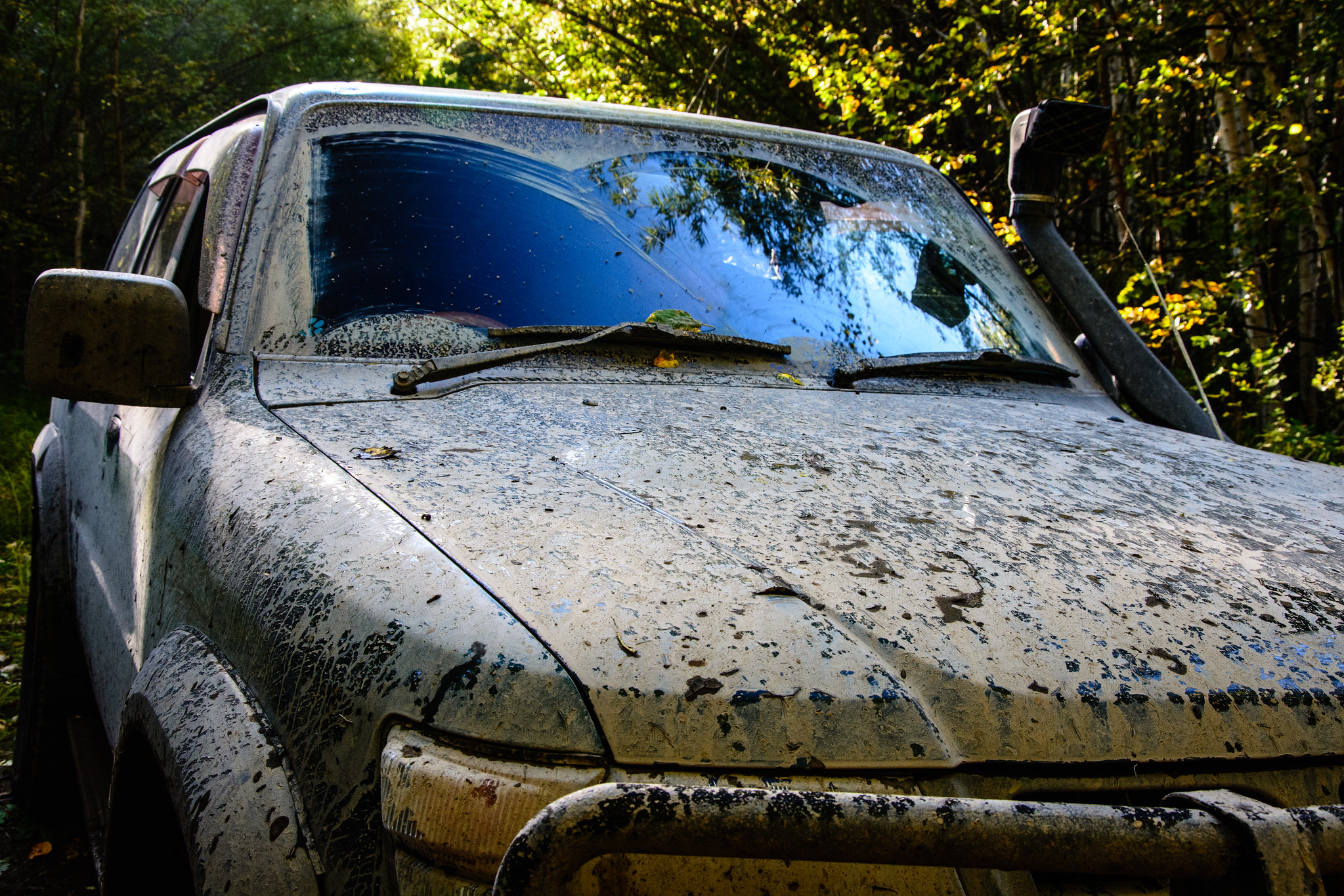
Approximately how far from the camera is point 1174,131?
6.86 meters

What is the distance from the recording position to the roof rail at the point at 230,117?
91.8 inches

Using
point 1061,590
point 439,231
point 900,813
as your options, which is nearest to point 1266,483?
point 1061,590

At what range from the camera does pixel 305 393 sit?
1620 mm

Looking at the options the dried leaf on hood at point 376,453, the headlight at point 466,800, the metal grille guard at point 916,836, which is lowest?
the headlight at point 466,800

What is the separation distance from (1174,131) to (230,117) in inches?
258

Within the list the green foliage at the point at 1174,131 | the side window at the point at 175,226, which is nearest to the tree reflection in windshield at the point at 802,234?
the side window at the point at 175,226

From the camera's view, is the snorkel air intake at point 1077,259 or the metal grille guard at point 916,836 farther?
the snorkel air intake at point 1077,259

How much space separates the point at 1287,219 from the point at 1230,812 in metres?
6.96

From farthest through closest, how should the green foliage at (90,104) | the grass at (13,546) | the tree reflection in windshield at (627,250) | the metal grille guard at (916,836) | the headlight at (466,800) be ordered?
the green foliage at (90,104) → the grass at (13,546) → the tree reflection in windshield at (627,250) → the headlight at (466,800) → the metal grille guard at (916,836)

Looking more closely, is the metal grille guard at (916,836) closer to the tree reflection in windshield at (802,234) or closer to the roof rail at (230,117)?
the tree reflection in windshield at (802,234)

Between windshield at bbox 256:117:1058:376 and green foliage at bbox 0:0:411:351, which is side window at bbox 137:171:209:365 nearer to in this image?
windshield at bbox 256:117:1058:376

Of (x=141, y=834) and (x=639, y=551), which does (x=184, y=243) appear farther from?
(x=639, y=551)

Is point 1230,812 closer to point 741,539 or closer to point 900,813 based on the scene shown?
point 900,813

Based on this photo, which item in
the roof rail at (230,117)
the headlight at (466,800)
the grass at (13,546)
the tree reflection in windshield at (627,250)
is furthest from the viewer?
the grass at (13,546)
